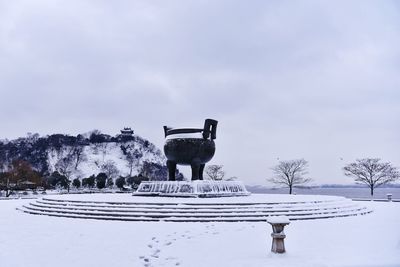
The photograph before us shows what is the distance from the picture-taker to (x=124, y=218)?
14477 mm

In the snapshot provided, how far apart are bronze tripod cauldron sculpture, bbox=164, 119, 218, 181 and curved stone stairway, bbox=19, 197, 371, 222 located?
17.1ft

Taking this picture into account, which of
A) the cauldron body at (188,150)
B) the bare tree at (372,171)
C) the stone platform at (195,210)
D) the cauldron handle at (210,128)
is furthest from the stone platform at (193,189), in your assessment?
the bare tree at (372,171)

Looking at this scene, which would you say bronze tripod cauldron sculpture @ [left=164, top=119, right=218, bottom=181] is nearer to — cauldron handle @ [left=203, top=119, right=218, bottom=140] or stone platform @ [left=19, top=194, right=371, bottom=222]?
cauldron handle @ [left=203, top=119, right=218, bottom=140]

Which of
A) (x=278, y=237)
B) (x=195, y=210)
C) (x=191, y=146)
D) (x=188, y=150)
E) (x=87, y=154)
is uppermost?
(x=87, y=154)

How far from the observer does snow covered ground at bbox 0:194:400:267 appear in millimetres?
8297

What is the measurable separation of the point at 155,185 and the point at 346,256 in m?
12.5

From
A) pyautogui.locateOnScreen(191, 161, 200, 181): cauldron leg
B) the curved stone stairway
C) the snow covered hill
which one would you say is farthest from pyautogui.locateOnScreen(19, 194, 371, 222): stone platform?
the snow covered hill

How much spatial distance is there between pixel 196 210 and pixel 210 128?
7676 millimetres

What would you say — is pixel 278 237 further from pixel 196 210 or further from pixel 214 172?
pixel 214 172

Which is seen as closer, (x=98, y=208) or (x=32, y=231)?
(x=32, y=231)

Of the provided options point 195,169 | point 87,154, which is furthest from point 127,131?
point 195,169

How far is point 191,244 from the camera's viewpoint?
398 inches

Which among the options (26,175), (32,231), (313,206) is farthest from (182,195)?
(26,175)

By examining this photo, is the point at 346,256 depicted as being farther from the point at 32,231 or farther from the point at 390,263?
the point at 32,231
